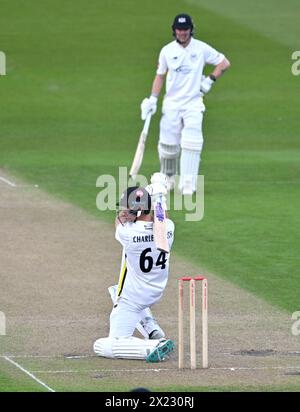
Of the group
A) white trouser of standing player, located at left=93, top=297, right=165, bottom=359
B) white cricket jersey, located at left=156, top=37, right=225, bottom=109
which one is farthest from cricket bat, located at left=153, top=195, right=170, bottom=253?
white cricket jersey, located at left=156, top=37, right=225, bottom=109

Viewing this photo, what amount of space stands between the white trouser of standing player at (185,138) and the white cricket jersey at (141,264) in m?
8.16

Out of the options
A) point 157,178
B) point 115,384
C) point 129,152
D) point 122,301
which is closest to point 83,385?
point 115,384

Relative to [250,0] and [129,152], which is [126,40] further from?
[129,152]

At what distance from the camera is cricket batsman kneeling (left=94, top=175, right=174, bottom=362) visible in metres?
12.8

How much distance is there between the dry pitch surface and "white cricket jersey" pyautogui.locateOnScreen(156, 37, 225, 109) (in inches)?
107

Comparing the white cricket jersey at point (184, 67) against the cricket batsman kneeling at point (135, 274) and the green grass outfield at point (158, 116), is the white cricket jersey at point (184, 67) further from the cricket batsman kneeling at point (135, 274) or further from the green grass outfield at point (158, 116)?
the cricket batsman kneeling at point (135, 274)

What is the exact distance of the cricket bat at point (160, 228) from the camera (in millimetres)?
12555

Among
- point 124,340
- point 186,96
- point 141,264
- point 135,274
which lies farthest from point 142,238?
point 186,96

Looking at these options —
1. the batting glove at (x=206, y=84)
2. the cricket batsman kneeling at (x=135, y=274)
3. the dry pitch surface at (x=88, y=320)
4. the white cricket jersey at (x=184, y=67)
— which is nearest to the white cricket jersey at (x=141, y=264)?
the cricket batsman kneeling at (x=135, y=274)
